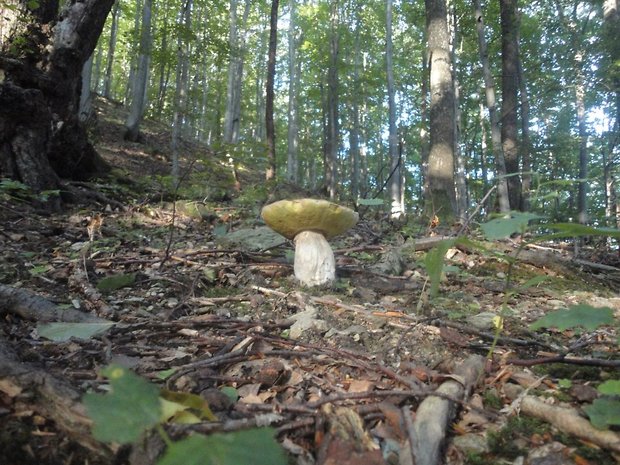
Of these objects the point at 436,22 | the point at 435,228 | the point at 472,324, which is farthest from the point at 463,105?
the point at 472,324

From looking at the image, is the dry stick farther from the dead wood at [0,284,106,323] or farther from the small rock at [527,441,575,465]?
the dead wood at [0,284,106,323]

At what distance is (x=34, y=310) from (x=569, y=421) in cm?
261

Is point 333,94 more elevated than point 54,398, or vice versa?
point 333,94

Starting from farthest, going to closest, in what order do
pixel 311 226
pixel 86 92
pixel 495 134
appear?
pixel 86 92, pixel 495 134, pixel 311 226

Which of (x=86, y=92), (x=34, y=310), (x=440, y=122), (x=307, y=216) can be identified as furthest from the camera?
(x=86, y=92)

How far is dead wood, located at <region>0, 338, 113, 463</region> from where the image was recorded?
1095mm

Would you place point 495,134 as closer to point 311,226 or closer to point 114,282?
point 311,226

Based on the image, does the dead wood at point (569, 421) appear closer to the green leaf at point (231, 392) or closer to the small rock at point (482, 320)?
the small rock at point (482, 320)

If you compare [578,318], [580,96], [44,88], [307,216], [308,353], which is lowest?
[308,353]

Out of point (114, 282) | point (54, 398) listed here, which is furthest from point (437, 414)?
point (114, 282)

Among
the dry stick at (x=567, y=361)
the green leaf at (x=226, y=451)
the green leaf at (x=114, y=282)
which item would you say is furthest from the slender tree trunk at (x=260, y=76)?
Result: the green leaf at (x=226, y=451)

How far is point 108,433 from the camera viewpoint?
758 mm

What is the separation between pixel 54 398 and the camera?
3.91 ft

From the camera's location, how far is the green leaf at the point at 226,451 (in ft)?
2.48
